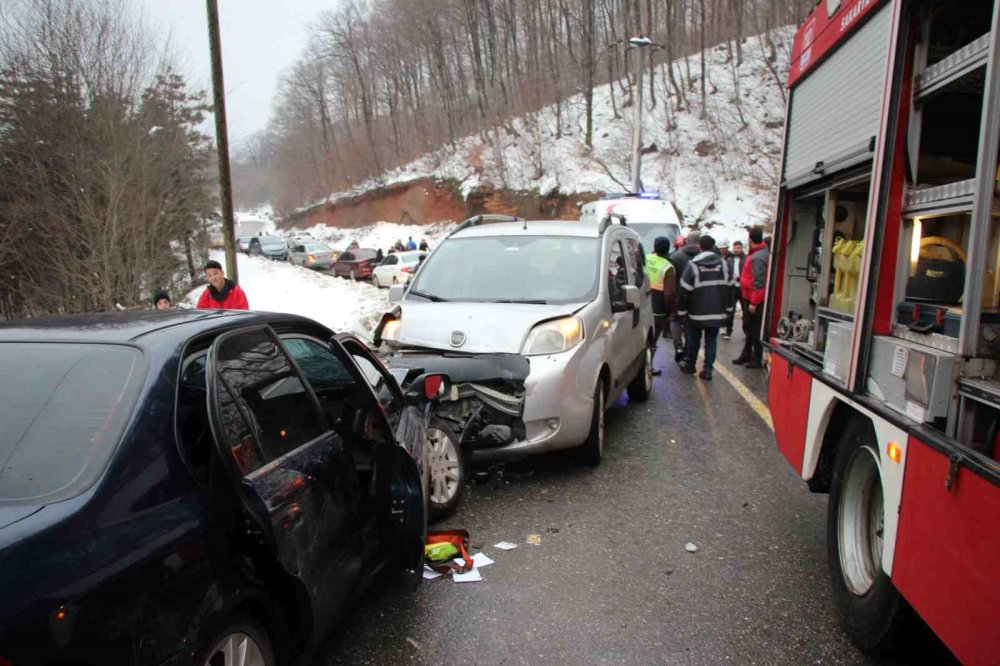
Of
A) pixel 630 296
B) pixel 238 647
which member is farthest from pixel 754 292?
pixel 238 647

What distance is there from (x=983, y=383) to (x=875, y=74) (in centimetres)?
167

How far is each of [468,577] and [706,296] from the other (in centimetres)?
585

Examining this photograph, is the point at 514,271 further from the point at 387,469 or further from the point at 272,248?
the point at 272,248

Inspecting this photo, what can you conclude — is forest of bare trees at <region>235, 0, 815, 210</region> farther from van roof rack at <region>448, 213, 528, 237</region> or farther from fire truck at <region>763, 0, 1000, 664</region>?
fire truck at <region>763, 0, 1000, 664</region>

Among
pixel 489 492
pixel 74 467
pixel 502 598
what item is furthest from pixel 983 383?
pixel 489 492

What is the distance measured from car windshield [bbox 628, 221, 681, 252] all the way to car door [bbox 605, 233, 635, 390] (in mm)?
6840

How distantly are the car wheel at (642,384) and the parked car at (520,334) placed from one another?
2.23 ft

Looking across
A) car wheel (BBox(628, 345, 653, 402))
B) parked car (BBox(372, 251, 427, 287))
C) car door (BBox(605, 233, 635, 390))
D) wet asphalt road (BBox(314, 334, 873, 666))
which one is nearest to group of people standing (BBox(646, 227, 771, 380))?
car wheel (BBox(628, 345, 653, 402))

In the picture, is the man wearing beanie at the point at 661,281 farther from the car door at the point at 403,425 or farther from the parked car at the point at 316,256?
the parked car at the point at 316,256

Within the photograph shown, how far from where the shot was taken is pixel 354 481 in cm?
293

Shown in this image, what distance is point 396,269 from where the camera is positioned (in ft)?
78.6

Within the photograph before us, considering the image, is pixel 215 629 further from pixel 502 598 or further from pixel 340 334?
pixel 502 598

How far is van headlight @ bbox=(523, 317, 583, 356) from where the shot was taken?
5.00m

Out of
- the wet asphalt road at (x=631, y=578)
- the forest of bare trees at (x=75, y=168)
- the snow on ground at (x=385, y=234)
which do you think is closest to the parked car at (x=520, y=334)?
the wet asphalt road at (x=631, y=578)
